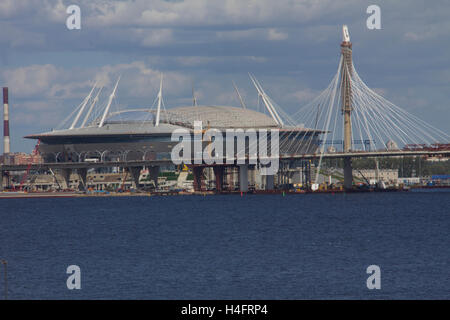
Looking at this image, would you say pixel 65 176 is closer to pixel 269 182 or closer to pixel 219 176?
pixel 219 176

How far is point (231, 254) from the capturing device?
56031 mm

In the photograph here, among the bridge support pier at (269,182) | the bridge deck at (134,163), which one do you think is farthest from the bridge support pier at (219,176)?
the bridge deck at (134,163)

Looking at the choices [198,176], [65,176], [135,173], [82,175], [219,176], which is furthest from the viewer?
[65,176]

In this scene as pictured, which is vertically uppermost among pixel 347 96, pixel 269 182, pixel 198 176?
pixel 347 96

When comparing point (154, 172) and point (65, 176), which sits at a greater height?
point (154, 172)

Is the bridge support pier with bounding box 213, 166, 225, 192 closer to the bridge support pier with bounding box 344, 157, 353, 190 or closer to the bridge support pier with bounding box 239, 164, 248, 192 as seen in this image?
the bridge support pier with bounding box 239, 164, 248, 192

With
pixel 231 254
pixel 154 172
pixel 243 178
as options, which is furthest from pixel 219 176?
pixel 231 254

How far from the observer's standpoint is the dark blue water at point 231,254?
42219 millimetres

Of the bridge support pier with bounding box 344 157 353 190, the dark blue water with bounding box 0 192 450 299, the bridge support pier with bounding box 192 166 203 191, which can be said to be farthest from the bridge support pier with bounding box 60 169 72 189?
the dark blue water with bounding box 0 192 450 299

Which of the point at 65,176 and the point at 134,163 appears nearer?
the point at 134,163

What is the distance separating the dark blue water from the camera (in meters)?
42.2

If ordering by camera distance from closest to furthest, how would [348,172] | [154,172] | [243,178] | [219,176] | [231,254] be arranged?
[231,254] < [348,172] < [243,178] < [219,176] < [154,172]
